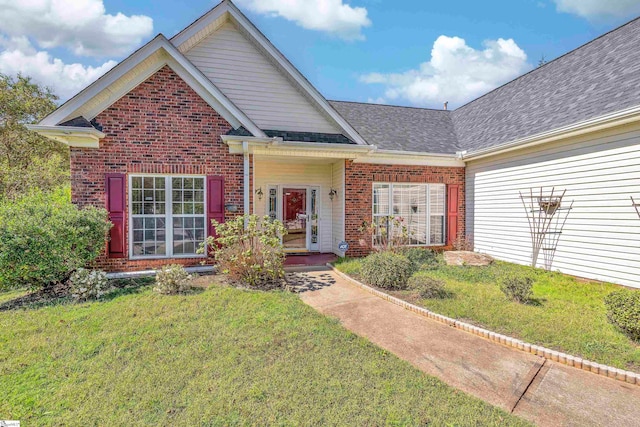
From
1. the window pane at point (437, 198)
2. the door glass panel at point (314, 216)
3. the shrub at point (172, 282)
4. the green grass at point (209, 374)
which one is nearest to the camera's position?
the green grass at point (209, 374)

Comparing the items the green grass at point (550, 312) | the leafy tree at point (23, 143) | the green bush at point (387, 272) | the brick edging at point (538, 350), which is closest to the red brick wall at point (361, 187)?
the green bush at point (387, 272)

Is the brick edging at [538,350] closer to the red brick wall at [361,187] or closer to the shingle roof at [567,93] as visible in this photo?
the red brick wall at [361,187]

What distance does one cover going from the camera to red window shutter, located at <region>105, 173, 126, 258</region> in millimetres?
7086

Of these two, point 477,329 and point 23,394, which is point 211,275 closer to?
point 23,394

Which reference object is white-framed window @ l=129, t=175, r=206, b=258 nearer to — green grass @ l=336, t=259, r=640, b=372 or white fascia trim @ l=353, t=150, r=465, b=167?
white fascia trim @ l=353, t=150, r=465, b=167

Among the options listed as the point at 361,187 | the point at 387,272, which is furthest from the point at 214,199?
the point at 387,272

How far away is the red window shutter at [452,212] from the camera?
413 inches

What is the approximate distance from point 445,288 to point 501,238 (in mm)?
4172

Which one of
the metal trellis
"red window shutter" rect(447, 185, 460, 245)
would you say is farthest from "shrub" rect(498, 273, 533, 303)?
"red window shutter" rect(447, 185, 460, 245)

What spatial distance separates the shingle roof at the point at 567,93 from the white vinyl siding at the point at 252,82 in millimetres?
5436

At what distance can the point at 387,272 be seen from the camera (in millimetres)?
6559

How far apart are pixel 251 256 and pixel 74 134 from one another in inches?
183

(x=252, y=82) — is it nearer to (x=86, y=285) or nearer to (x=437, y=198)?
(x=86, y=285)

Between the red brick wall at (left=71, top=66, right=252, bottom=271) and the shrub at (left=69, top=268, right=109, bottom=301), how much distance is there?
4.08 ft
